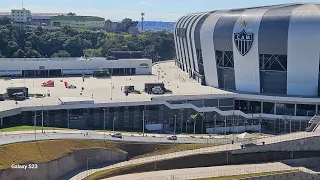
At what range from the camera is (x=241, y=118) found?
8044 centimetres

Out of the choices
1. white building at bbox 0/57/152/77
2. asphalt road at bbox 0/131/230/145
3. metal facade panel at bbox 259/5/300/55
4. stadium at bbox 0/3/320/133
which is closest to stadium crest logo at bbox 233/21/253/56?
stadium at bbox 0/3/320/133

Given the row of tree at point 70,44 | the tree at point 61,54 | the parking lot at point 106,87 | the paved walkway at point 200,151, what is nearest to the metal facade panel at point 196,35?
the parking lot at point 106,87

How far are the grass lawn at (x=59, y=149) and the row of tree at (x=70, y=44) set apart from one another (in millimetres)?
78290

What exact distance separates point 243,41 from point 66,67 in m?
43.6

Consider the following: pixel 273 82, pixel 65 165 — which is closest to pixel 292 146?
pixel 273 82

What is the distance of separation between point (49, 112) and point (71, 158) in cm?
1657

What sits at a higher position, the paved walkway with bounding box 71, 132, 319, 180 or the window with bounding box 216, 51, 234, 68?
the window with bounding box 216, 51, 234, 68

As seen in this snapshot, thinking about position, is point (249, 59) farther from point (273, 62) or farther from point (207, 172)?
point (207, 172)

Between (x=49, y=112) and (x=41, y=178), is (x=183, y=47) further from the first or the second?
(x=41, y=178)

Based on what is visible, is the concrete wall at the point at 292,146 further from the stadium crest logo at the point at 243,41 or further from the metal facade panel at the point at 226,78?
the metal facade panel at the point at 226,78

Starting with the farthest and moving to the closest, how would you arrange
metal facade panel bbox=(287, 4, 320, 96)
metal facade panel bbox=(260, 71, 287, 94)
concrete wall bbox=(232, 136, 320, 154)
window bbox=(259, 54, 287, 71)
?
1. metal facade panel bbox=(260, 71, 287, 94)
2. window bbox=(259, 54, 287, 71)
3. metal facade panel bbox=(287, 4, 320, 96)
4. concrete wall bbox=(232, 136, 320, 154)

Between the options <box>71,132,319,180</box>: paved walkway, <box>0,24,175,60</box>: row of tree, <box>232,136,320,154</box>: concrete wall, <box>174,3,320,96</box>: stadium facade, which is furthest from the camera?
<box>0,24,175,60</box>: row of tree

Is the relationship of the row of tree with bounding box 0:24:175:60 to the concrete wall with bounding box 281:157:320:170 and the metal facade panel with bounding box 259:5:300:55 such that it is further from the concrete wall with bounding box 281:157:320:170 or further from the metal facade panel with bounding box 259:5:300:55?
the concrete wall with bounding box 281:157:320:170

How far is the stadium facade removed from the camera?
3189 inches
